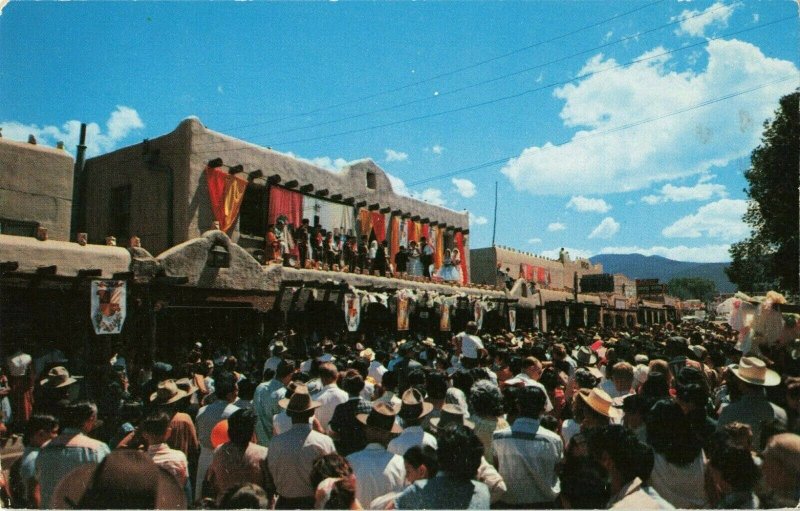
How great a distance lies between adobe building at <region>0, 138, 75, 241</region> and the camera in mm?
11523

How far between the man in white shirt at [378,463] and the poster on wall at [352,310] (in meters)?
10.1

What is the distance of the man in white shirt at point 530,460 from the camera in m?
3.77

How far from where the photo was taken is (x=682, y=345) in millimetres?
8008

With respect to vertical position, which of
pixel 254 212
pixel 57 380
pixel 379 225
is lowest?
pixel 57 380

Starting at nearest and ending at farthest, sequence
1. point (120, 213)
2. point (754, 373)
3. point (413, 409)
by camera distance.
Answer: point (413, 409), point (754, 373), point (120, 213)

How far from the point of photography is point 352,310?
14055mm

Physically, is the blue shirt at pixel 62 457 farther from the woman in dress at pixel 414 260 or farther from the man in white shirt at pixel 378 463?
the woman in dress at pixel 414 260

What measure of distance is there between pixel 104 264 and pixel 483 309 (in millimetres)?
13046

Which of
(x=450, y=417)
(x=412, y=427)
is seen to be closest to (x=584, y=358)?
(x=450, y=417)

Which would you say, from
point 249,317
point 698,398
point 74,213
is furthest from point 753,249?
point 74,213

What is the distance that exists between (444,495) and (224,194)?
43.4 feet

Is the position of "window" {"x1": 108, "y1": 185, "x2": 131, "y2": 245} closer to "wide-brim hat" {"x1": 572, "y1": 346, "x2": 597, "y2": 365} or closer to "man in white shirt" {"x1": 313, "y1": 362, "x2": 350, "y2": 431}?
"man in white shirt" {"x1": 313, "y1": 362, "x2": 350, "y2": 431}

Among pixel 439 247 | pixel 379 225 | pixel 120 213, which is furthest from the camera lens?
pixel 439 247

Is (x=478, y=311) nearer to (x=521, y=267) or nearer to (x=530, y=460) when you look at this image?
(x=530, y=460)
